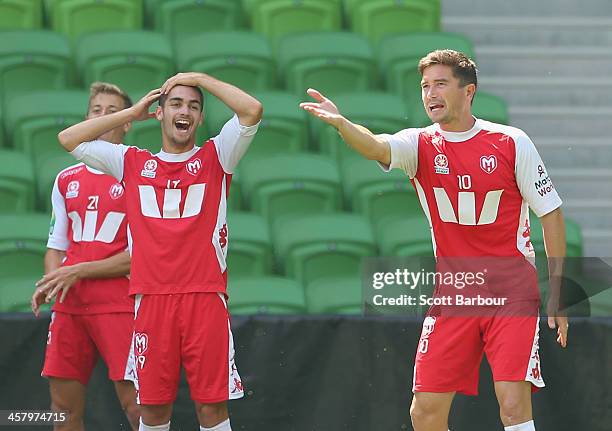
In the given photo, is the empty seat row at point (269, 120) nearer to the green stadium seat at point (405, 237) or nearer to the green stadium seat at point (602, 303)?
the green stadium seat at point (405, 237)

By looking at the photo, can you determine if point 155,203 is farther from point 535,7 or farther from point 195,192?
point 535,7

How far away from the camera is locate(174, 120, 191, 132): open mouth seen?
588cm

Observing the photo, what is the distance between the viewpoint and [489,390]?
6.84 meters

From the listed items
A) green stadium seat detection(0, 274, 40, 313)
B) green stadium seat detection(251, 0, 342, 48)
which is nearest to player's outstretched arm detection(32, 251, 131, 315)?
green stadium seat detection(0, 274, 40, 313)

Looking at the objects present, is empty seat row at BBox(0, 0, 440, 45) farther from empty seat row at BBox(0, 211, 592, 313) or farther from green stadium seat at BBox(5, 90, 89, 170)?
empty seat row at BBox(0, 211, 592, 313)

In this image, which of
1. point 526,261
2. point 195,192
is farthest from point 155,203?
point 526,261

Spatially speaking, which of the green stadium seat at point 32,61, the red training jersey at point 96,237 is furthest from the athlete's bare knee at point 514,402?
the green stadium seat at point 32,61

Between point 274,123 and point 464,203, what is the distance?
11.5 feet

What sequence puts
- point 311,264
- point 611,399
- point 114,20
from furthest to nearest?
point 114,20 → point 311,264 → point 611,399

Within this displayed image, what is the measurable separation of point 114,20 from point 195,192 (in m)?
4.33

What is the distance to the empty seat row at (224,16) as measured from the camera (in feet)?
32.1

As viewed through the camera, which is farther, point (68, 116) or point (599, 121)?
point (599, 121)

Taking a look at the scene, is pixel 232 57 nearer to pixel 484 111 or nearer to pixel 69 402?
pixel 484 111

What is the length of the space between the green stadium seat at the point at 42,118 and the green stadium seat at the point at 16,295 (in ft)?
4.32
